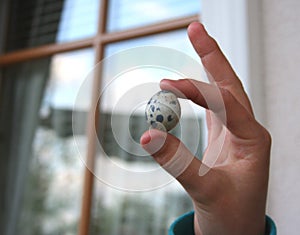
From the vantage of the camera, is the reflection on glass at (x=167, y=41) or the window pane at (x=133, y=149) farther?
the reflection on glass at (x=167, y=41)

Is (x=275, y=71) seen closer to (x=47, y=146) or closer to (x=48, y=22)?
(x=47, y=146)

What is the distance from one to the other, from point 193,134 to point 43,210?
1051 millimetres

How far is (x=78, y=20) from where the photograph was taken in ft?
4.91

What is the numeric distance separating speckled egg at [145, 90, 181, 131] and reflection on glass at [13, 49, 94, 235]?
964 mm

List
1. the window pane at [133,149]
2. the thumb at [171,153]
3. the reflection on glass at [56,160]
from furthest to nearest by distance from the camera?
the reflection on glass at [56,160] < the window pane at [133,149] < the thumb at [171,153]

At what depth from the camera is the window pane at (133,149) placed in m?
0.51

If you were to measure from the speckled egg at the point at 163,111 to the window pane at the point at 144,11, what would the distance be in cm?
80

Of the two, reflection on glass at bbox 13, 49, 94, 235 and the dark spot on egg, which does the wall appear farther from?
reflection on glass at bbox 13, 49, 94, 235

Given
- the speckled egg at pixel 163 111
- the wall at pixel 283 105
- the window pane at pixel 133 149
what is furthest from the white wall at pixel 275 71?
the speckled egg at pixel 163 111

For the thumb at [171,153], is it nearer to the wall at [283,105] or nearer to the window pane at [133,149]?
the window pane at [133,149]

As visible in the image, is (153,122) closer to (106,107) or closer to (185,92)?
(185,92)

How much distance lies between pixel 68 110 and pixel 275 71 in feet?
2.94

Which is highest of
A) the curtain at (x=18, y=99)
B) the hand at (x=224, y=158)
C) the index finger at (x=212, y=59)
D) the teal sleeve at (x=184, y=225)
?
the curtain at (x=18, y=99)

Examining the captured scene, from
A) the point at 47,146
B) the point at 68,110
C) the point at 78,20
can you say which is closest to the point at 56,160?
the point at 47,146
